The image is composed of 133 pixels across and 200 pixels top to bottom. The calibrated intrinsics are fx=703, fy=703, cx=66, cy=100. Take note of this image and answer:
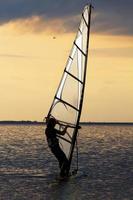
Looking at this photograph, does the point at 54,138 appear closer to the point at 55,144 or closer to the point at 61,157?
the point at 55,144

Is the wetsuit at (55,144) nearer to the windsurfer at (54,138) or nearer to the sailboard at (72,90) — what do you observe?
the windsurfer at (54,138)

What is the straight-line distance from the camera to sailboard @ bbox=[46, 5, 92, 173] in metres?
26.0

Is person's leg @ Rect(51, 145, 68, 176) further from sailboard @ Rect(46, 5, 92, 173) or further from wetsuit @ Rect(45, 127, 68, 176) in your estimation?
sailboard @ Rect(46, 5, 92, 173)

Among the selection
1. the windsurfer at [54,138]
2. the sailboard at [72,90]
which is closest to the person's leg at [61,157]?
the windsurfer at [54,138]

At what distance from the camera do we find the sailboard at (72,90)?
85.4 ft

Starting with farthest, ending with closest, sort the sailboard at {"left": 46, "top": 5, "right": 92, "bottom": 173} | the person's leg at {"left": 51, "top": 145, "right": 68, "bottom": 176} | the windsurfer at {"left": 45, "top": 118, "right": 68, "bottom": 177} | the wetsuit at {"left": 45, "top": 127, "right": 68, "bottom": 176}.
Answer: the sailboard at {"left": 46, "top": 5, "right": 92, "bottom": 173} → the person's leg at {"left": 51, "top": 145, "right": 68, "bottom": 176} → the wetsuit at {"left": 45, "top": 127, "right": 68, "bottom": 176} → the windsurfer at {"left": 45, "top": 118, "right": 68, "bottom": 177}

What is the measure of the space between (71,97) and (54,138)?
1880 mm

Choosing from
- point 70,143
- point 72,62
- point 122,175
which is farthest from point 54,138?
point 122,175

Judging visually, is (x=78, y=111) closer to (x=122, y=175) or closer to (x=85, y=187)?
(x=85, y=187)

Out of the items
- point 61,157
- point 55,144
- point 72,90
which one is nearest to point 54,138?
point 55,144

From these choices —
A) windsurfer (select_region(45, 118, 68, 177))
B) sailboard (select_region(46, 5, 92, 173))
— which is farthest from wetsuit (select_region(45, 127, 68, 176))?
sailboard (select_region(46, 5, 92, 173))

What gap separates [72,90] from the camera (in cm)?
2625

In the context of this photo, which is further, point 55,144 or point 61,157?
point 61,157

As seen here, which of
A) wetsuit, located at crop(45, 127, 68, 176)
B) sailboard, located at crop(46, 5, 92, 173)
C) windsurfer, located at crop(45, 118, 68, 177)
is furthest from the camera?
sailboard, located at crop(46, 5, 92, 173)
